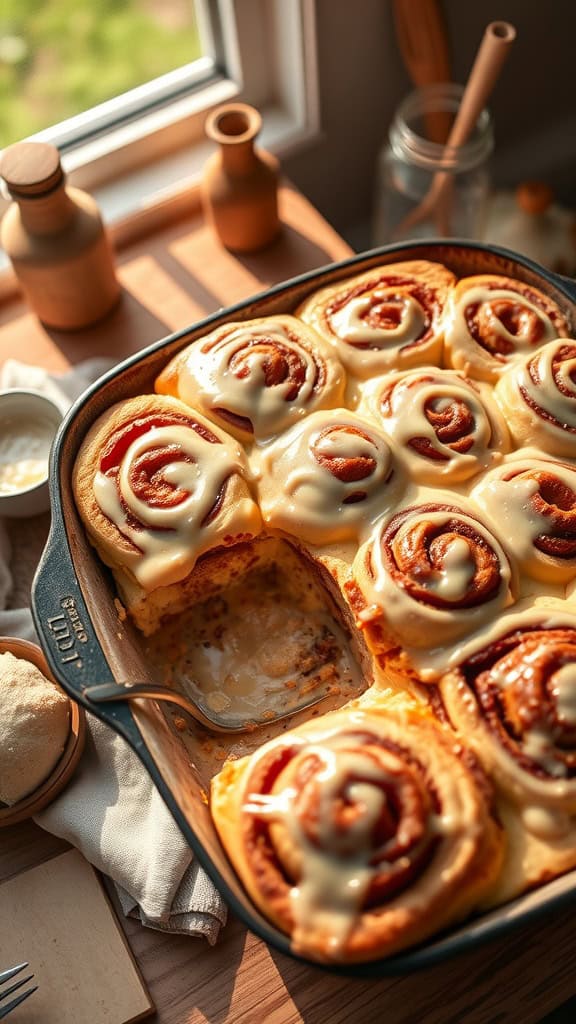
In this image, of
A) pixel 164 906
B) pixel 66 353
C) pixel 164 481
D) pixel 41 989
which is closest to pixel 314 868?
pixel 164 906

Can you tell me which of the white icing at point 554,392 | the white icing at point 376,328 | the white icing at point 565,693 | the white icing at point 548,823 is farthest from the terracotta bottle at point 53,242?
the white icing at point 548,823

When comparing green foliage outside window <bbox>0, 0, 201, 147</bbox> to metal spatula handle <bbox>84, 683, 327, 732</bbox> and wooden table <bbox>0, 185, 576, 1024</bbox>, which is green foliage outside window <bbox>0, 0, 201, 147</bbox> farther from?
wooden table <bbox>0, 185, 576, 1024</bbox>

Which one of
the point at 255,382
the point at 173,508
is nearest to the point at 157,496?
the point at 173,508

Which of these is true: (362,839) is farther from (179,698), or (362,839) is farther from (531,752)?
(179,698)

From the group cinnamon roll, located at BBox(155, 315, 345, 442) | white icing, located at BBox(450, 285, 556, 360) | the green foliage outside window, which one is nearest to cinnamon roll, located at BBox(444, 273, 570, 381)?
white icing, located at BBox(450, 285, 556, 360)

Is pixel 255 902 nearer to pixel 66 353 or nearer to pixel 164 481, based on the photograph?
pixel 164 481

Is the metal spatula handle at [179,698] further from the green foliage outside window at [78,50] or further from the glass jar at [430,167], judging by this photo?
the green foliage outside window at [78,50]
